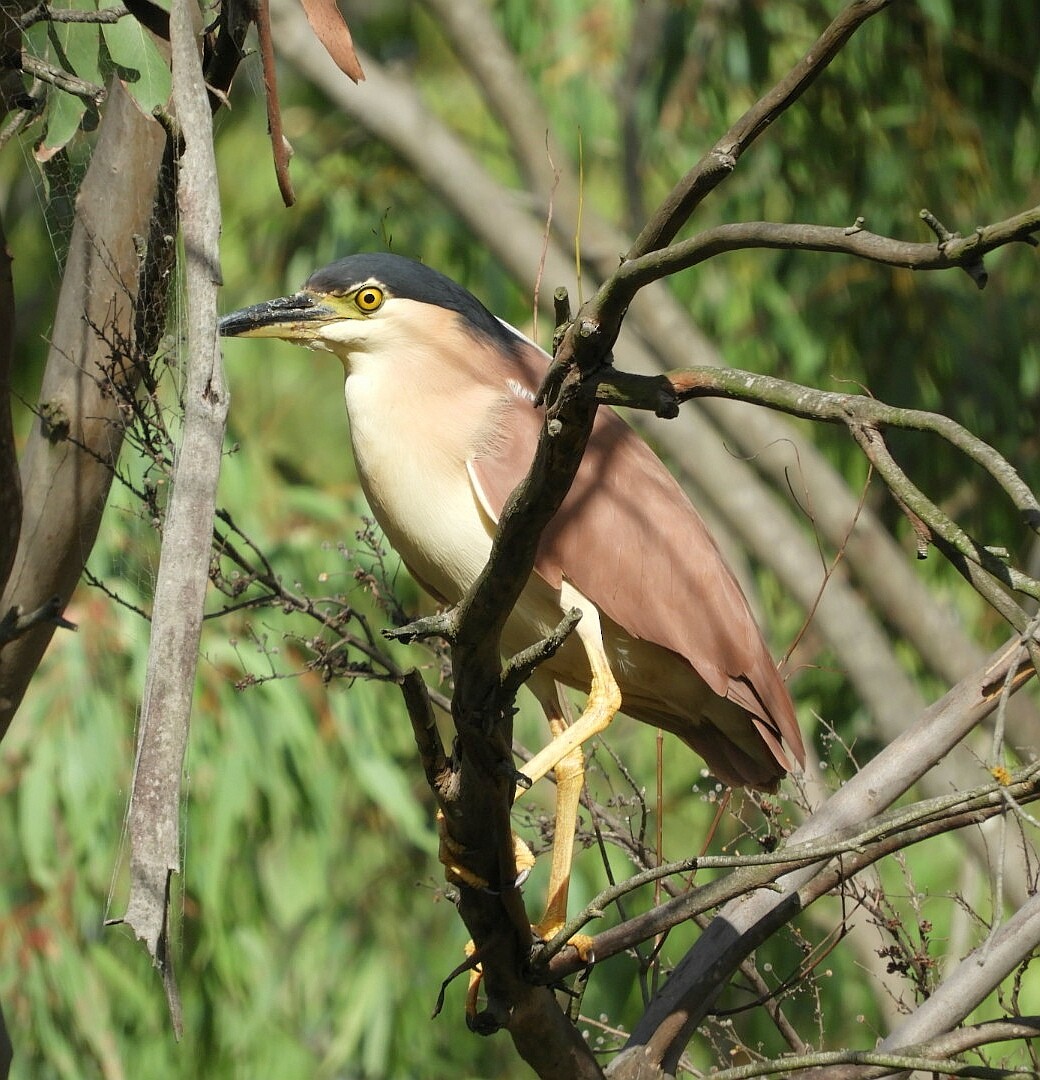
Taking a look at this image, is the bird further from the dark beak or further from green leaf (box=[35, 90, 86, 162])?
green leaf (box=[35, 90, 86, 162])

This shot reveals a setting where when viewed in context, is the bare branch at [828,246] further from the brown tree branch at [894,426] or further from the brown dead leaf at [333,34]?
the brown dead leaf at [333,34]

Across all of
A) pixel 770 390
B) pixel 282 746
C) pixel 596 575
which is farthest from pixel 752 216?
pixel 770 390

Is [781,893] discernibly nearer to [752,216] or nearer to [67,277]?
[67,277]

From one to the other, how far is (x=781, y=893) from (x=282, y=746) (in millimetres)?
2631

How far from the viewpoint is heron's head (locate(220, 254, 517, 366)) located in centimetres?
217

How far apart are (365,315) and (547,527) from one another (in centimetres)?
42

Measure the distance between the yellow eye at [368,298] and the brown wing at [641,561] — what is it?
243 millimetres

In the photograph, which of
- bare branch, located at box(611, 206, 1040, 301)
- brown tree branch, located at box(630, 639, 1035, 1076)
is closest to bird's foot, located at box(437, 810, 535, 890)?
brown tree branch, located at box(630, 639, 1035, 1076)

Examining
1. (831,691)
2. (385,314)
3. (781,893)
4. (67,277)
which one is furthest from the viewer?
(831,691)

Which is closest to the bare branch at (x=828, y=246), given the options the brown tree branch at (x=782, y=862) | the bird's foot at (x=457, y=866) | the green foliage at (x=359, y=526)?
the brown tree branch at (x=782, y=862)

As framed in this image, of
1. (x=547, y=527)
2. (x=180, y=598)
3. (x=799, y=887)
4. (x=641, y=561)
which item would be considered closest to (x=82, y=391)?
(x=547, y=527)

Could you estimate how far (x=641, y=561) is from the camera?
2.16 m

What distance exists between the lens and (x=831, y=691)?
16.3 ft

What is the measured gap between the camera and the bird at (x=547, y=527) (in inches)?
81.5
